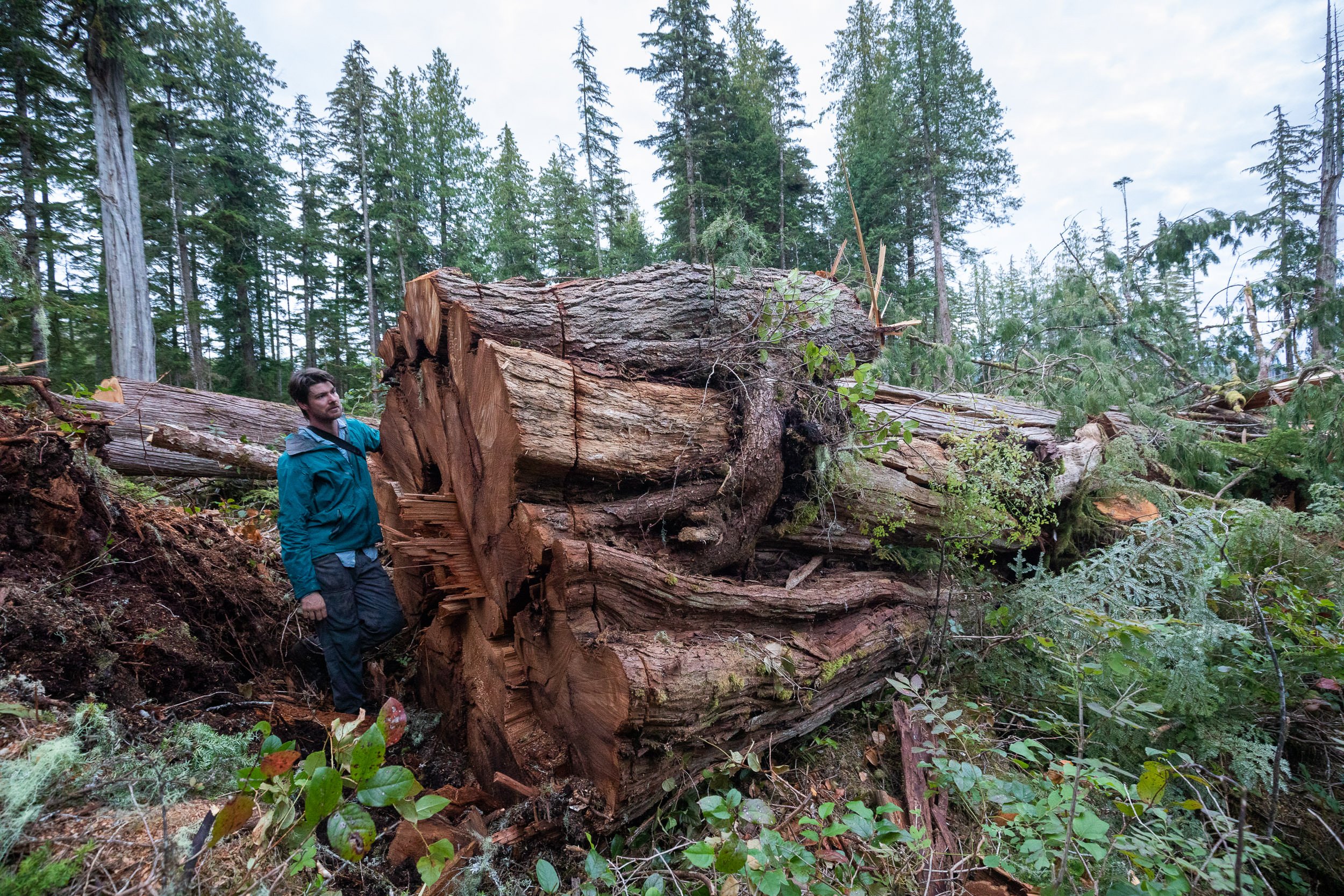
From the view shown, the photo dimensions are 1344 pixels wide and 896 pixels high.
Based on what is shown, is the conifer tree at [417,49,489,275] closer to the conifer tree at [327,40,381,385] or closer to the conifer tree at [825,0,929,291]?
the conifer tree at [327,40,381,385]

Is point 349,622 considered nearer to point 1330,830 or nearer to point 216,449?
point 216,449

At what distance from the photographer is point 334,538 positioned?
10.3 ft

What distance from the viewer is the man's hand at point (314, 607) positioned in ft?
9.69

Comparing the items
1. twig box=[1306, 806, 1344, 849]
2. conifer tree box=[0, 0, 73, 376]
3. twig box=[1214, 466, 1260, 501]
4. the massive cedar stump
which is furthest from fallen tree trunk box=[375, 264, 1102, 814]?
conifer tree box=[0, 0, 73, 376]

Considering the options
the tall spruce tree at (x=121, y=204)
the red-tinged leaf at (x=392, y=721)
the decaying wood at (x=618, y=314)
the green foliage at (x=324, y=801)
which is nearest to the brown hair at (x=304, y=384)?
the decaying wood at (x=618, y=314)

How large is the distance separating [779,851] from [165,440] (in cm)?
513

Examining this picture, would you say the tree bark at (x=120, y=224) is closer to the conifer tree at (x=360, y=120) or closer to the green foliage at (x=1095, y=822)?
the conifer tree at (x=360, y=120)

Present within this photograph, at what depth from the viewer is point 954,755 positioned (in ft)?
8.84

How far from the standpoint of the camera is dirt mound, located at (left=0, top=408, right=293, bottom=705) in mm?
2398

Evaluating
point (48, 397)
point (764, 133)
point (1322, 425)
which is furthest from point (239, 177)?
point (1322, 425)

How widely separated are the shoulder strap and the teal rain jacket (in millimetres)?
26

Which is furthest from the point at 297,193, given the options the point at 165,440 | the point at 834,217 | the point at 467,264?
the point at 165,440

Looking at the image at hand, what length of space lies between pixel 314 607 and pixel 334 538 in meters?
0.37

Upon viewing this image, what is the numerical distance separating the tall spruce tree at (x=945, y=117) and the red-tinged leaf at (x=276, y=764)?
1843 cm
